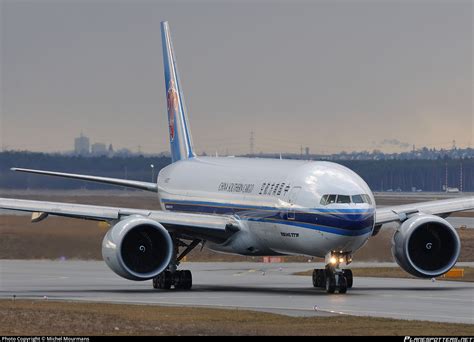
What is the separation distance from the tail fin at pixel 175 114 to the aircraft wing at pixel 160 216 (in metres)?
10.9

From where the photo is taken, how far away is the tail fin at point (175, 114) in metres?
58.4

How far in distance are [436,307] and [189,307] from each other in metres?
7.14

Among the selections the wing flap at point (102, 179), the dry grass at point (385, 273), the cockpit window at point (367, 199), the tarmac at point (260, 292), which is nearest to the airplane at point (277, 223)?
the cockpit window at point (367, 199)

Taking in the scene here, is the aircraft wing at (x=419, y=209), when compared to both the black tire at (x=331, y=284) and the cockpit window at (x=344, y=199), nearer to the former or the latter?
the cockpit window at (x=344, y=199)

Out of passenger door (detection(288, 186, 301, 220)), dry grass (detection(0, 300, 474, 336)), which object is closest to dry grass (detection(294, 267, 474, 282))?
passenger door (detection(288, 186, 301, 220))

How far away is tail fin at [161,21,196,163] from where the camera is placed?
58.4 meters

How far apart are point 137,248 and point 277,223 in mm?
4953

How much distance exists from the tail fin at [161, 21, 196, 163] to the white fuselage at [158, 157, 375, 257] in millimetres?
5149

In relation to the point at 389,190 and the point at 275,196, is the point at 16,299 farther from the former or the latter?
the point at 389,190

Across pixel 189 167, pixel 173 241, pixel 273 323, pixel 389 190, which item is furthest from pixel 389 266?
pixel 389 190

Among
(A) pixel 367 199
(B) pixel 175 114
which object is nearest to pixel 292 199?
(A) pixel 367 199

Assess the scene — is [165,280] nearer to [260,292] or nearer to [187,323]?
[260,292]

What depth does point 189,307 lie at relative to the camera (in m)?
36.6

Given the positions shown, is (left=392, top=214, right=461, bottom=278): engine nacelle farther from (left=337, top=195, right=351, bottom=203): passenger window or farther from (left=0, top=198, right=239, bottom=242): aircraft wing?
(left=0, top=198, right=239, bottom=242): aircraft wing
